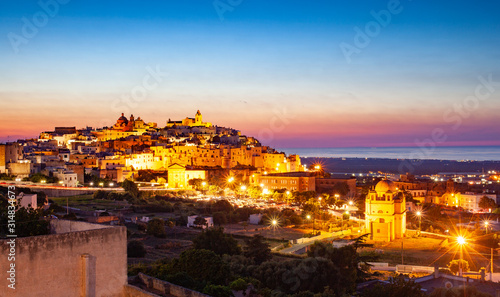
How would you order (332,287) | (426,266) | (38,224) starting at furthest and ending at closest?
(426,266), (332,287), (38,224)

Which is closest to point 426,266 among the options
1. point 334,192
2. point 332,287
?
point 332,287

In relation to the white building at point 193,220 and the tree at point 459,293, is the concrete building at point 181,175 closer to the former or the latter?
the white building at point 193,220

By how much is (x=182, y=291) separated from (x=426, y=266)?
1393 centimetres

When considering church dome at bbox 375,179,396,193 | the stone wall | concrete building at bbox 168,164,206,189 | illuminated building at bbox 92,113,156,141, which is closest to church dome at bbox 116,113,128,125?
illuminated building at bbox 92,113,156,141

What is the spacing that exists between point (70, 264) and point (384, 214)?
23410 millimetres

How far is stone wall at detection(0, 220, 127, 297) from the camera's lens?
20.2ft

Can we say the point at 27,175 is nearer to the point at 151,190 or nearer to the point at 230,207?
the point at 151,190

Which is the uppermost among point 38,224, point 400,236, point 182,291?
point 38,224

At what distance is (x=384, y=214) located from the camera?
27.8 metres

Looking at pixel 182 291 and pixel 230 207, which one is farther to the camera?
pixel 230 207

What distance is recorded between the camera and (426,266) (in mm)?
19359

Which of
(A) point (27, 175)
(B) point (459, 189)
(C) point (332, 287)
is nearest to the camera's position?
(C) point (332, 287)

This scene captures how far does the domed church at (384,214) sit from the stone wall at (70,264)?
72.2 ft

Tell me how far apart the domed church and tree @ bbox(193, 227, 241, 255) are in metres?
12.1
